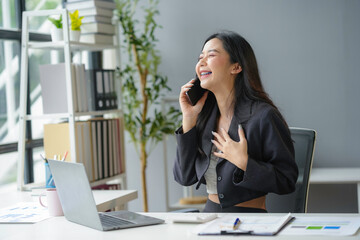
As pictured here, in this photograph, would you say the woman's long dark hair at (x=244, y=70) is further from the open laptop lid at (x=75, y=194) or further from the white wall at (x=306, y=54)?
the white wall at (x=306, y=54)

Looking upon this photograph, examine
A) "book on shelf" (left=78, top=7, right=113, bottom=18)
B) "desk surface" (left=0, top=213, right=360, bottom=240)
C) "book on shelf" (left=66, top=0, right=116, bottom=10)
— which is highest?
"book on shelf" (left=66, top=0, right=116, bottom=10)

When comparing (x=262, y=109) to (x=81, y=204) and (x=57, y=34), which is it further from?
(x=57, y=34)

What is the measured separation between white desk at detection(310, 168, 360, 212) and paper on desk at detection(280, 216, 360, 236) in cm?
161

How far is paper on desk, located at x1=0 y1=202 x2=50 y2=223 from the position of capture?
2082 millimetres

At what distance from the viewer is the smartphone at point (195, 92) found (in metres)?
2.46

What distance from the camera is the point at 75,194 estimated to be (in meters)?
1.89

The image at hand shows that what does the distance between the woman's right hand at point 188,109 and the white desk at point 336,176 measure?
1254 mm

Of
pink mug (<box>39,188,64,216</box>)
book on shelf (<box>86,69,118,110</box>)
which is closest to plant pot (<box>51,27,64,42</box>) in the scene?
book on shelf (<box>86,69,118,110</box>)

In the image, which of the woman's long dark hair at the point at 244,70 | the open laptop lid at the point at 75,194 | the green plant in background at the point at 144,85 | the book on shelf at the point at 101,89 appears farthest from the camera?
the green plant in background at the point at 144,85

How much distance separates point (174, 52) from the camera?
4277mm

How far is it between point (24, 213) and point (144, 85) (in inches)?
79.0

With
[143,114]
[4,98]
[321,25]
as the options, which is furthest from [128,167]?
[321,25]

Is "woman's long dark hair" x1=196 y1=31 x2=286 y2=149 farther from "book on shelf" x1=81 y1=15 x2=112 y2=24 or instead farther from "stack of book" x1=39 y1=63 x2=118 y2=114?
"book on shelf" x1=81 y1=15 x2=112 y2=24

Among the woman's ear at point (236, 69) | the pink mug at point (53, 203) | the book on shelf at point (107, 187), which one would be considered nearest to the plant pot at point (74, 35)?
the book on shelf at point (107, 187)
